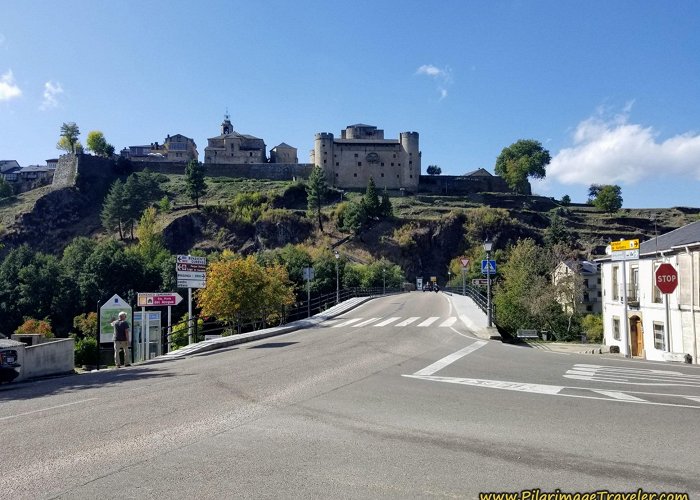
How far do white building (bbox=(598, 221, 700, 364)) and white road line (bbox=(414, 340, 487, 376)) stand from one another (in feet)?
20.7

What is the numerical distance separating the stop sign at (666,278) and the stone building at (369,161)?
119777 mm

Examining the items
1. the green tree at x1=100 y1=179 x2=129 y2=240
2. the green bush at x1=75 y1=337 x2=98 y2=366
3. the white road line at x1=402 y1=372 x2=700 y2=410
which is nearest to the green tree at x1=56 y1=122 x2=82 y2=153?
the green tree at x1=100 y1=179 x2=129 y2=240

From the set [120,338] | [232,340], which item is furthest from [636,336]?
[120,338]

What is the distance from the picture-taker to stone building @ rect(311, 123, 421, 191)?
5507 inches

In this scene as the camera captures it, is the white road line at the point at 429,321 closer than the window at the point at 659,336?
No

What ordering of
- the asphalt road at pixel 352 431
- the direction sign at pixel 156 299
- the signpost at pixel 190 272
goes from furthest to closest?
the signpost at pixel 190 272, the direction sign at pixel 156 299, the asphalt road at pixel 352 431

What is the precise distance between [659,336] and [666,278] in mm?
5207

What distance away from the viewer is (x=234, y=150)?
477ft

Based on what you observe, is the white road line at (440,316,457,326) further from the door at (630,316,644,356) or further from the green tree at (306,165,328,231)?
the green tree at (306,165,328,231)

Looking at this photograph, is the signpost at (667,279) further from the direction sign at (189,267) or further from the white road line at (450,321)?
the direction sign at (189,267)

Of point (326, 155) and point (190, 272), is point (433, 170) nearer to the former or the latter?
point (326, 155)

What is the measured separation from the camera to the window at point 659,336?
23.9 m

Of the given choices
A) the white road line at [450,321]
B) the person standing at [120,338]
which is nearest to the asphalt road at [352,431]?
the person standing at [120,338]

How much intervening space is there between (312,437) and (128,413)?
3.14 meters
